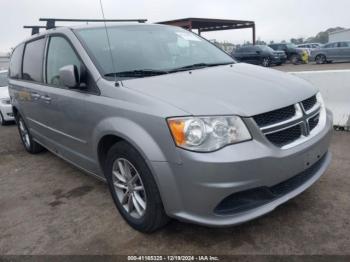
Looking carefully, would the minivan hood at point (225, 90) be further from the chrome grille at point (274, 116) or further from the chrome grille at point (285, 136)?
the chrome grille at point (285, 136)

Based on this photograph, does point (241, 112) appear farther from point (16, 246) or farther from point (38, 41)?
point (38, 41)

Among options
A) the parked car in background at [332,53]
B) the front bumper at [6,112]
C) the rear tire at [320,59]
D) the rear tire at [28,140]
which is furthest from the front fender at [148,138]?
the rear tire at [320,59]

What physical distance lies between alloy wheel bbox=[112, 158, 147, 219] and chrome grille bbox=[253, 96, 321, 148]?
3.41ft

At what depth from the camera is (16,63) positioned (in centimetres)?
568

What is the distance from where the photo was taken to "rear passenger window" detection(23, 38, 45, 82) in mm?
4434

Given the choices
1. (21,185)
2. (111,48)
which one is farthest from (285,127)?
(21,185)

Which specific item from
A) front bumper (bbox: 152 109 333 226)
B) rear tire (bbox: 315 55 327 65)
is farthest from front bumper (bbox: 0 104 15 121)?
rear tire (bbox: 315 55 327 65)

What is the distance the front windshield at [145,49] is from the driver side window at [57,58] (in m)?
0.20

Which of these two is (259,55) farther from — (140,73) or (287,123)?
(287,123)

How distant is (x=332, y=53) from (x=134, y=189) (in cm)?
2237

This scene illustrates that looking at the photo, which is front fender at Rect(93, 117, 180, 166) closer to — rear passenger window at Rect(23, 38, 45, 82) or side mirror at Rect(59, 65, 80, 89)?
side mirror at Rect(59, 65, 80, 89)

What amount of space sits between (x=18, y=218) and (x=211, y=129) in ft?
7.76

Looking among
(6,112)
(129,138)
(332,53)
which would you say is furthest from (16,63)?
(332,53)

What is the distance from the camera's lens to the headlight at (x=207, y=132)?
2369 mm
